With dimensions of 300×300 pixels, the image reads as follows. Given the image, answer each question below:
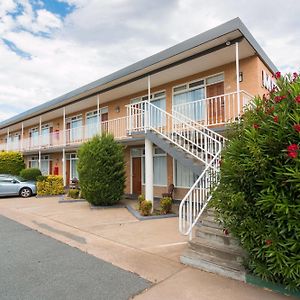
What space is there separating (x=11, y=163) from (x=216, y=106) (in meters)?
19.0

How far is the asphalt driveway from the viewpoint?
4.11 meters

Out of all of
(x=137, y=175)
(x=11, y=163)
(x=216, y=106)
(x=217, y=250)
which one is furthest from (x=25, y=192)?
(x=217, y=250)

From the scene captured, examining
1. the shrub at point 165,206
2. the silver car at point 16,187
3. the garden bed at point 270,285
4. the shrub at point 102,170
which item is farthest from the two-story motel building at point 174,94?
the garden bed at point 270,285

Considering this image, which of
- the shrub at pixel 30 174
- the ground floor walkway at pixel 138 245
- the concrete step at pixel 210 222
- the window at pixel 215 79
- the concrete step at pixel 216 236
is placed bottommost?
the ground floor walkway at pixel 138 245

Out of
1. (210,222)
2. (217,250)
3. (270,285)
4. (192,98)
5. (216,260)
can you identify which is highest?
(192,98)

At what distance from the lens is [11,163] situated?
2352 centimetres

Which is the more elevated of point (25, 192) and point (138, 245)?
point (25, 192)

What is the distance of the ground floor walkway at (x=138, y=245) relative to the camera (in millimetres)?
4121

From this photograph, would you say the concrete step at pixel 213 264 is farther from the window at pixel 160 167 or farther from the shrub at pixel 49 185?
the shrub at pixel 49 185

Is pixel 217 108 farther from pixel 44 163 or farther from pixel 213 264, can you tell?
pixel 44 163

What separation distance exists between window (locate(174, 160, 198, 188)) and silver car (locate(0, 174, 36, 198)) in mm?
9156

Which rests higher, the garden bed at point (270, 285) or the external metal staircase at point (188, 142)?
the external metal staircase at point (188, 142)

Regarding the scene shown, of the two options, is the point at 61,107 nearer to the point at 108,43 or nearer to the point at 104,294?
the point at 108,43

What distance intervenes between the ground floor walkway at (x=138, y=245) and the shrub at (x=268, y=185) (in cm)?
70
